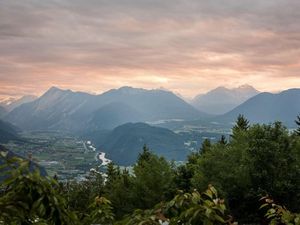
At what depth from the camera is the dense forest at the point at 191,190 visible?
5.52 m

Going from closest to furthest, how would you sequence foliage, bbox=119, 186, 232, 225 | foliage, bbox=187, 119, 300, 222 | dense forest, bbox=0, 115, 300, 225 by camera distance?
foliage, bbox=119, 186, 232, 225 < dense forest, bbox=0, 115, 300, 225 < foliage, bbox=187, 119, 300, 222

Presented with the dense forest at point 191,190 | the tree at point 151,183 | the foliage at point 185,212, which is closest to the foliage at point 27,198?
the dense forest at point 191,190

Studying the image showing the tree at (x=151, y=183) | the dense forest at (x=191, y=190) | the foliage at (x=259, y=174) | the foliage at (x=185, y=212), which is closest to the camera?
the foliage at (x=185, y=212)

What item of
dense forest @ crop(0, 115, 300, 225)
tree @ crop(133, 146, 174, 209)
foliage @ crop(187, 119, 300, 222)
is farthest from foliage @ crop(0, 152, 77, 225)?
tree @ crop(133, 146, 174, 209)

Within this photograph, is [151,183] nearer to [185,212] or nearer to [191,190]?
[191,190]

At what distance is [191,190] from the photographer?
6.24 metres

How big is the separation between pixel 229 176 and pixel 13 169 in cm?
Result: 5803

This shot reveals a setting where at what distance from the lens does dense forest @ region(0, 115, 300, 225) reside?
5.52 meters

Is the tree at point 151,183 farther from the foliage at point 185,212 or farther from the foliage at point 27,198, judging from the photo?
the foliage at point 27,198

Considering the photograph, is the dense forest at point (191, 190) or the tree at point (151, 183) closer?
the dense forest at point (191, 190)

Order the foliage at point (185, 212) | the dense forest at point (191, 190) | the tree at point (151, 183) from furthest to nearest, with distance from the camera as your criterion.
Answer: the tree at point (151, 183)
the dense forest at point (191, 190)
the foliage at point (185, 212)

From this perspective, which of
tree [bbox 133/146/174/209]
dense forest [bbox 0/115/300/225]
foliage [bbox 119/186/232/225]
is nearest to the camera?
foliage [bbox 119/186/232/225]

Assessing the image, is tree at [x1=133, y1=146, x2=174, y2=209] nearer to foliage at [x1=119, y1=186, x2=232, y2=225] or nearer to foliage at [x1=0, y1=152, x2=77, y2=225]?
foliage at [x1=119, y1=186, x2=232, y2=225]

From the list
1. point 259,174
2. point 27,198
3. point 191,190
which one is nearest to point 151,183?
point 259,174
